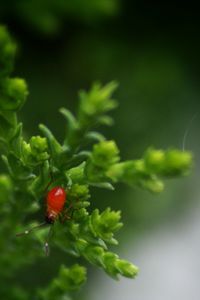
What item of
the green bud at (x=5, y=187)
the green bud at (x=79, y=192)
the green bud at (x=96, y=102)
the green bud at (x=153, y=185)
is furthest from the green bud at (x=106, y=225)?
the green bud at (x=96, y=102)

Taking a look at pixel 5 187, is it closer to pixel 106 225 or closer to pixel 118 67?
pixel 106 225

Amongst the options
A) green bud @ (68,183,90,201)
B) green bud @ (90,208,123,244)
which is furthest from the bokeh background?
green bud @ (90,208,123,244)

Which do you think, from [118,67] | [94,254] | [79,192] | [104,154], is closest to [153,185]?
[104,154]

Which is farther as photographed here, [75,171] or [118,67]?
[118,67]

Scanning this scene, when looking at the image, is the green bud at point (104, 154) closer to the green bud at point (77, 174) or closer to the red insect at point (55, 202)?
the green bud at point (77, 174)

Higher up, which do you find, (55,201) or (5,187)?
(55,201)

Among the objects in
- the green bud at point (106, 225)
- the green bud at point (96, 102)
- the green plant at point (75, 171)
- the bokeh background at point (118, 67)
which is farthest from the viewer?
the bokeh background at point (118, 67)

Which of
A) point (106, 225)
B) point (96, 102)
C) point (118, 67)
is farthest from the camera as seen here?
point (118, 67)

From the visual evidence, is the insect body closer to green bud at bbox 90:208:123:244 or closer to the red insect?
the red insect
